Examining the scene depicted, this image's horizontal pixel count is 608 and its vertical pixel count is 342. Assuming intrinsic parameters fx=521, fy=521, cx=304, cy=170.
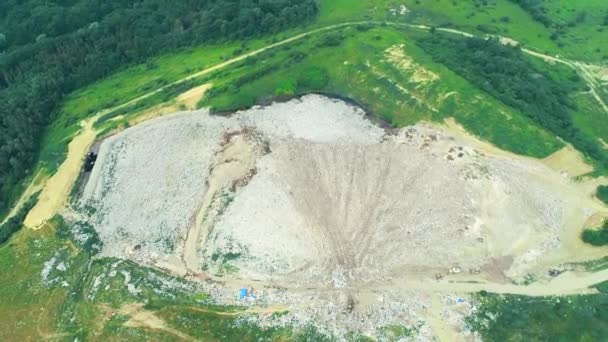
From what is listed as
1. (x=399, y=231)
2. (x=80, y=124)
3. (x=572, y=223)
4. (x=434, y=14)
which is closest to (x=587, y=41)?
(x=434, y=14)

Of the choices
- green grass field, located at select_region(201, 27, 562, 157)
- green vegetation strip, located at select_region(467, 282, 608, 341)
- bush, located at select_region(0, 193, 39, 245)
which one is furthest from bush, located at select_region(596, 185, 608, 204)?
bush, located at select_region(0, 193, 39, 245)

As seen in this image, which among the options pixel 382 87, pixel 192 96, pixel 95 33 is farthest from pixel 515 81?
pixel 95 33

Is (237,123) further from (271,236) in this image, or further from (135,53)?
(135,53)

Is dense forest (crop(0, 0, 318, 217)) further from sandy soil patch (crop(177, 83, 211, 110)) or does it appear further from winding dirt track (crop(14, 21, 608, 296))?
sandy soil patch (crop(177, 83, 211, 110))

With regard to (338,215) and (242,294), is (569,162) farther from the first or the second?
(242,294)

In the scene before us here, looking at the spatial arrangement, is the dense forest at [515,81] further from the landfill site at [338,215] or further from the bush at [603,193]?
the landfill site at [338,215]

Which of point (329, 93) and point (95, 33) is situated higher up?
point (95, 33)
